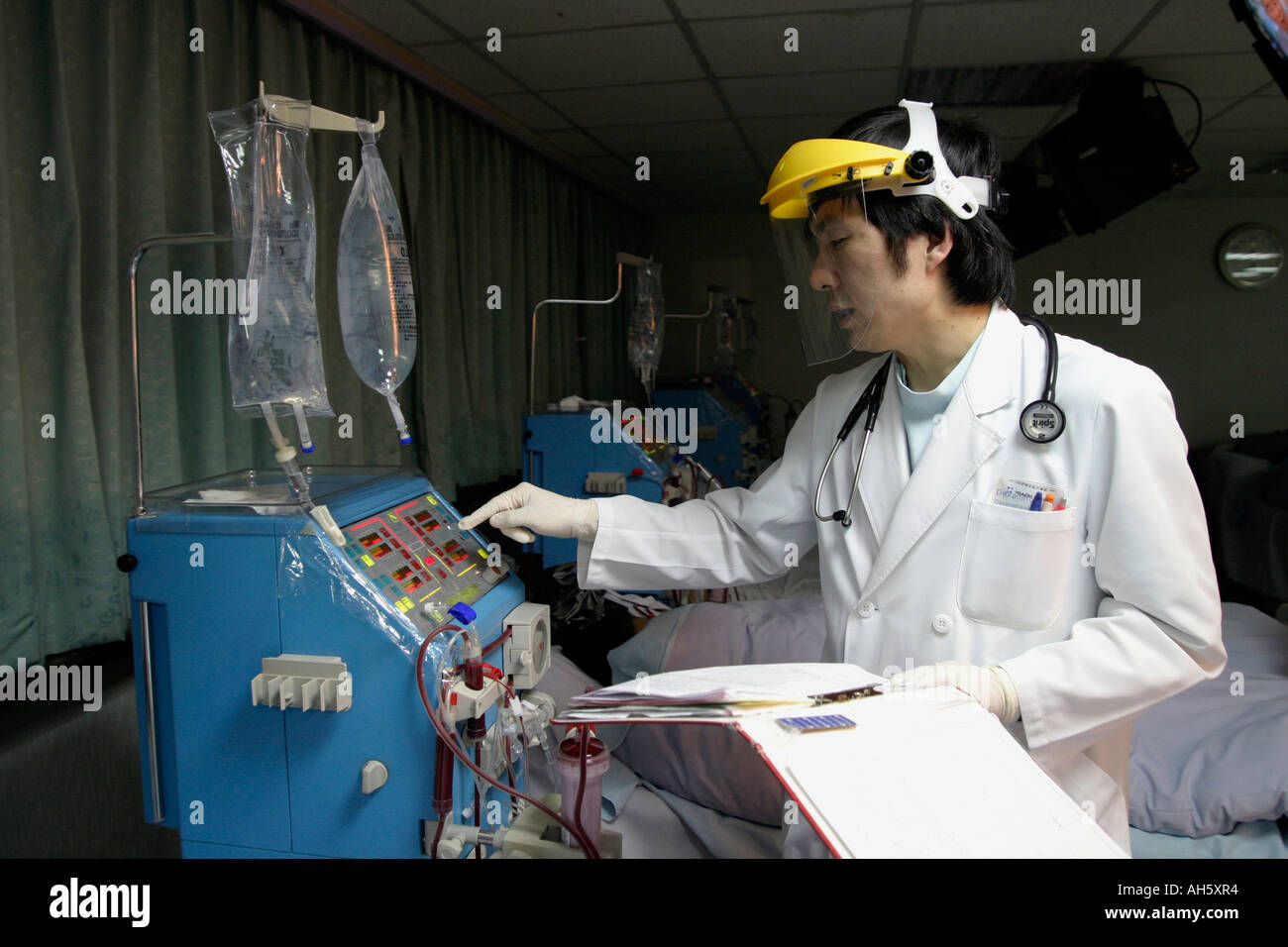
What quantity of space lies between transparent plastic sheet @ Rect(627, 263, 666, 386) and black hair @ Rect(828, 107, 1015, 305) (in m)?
2.28

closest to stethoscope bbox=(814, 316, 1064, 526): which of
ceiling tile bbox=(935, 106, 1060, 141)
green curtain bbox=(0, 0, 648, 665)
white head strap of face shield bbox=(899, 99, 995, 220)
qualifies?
white head strap of face shield bbox=(899, 99, 995, 220)

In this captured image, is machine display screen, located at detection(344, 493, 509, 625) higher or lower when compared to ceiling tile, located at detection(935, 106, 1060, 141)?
lower

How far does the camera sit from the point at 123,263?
1.87 meters

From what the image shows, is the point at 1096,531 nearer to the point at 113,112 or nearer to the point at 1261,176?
the point at 113,112

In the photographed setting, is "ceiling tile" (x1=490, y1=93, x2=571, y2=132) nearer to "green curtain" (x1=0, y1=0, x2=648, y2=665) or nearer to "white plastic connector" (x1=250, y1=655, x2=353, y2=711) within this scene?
"green curtain" (x1=0, y1=0, x2=648, y2=665)

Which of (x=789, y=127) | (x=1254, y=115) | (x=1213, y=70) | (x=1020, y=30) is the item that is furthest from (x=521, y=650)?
(x=1254, y=115)

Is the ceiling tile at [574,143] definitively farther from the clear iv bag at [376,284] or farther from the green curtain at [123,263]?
the clear iv bag at [376,284]

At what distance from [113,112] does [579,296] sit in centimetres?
324

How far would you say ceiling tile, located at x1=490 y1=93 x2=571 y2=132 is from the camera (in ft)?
11.3

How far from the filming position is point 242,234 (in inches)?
41.8

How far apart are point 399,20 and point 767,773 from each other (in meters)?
2.53
